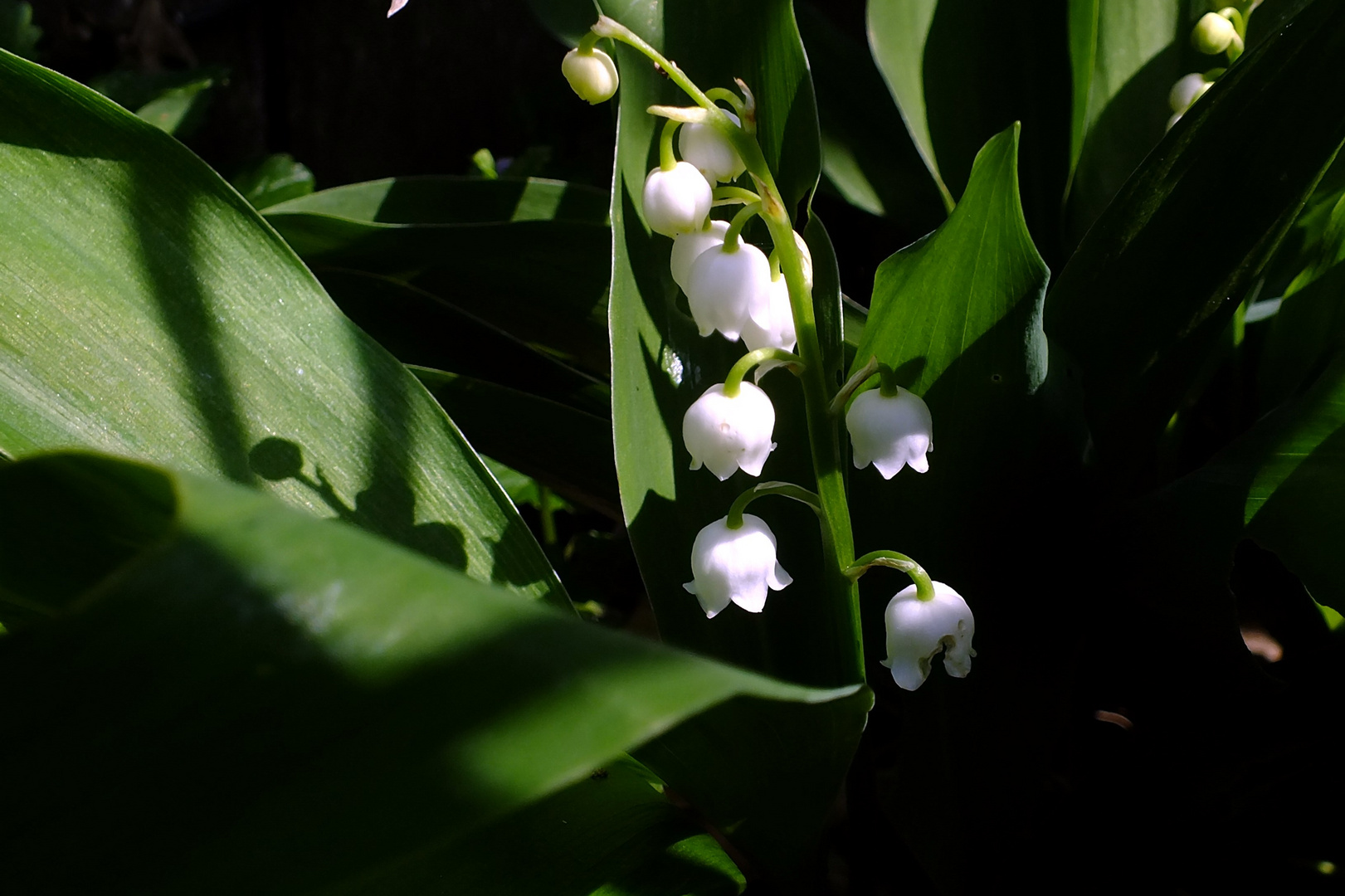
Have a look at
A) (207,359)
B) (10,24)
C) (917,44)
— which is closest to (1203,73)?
(917,44)

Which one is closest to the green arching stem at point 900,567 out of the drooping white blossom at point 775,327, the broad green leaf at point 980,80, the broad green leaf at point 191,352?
the drooping white blossom at point 775,327

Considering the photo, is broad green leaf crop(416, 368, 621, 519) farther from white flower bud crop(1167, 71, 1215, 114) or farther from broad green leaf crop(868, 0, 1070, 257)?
white flower bud crop(1167, 71, 1215, 114)

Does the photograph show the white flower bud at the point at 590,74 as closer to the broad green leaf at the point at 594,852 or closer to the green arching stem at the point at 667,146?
the green arching stem at the point at 667,146

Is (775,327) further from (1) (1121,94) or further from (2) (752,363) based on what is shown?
(1) (1121,94)

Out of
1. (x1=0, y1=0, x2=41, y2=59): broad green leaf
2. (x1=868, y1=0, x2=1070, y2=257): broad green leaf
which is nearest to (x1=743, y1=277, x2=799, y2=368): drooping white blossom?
(x1=868, y1=0, x2=1070, y2=257): broad green leaf

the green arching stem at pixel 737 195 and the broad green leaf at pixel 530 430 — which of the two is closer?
the green arching stem at pixel 737 195

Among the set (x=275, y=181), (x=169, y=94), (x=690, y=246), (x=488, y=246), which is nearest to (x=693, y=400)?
(x=690, y=246)
